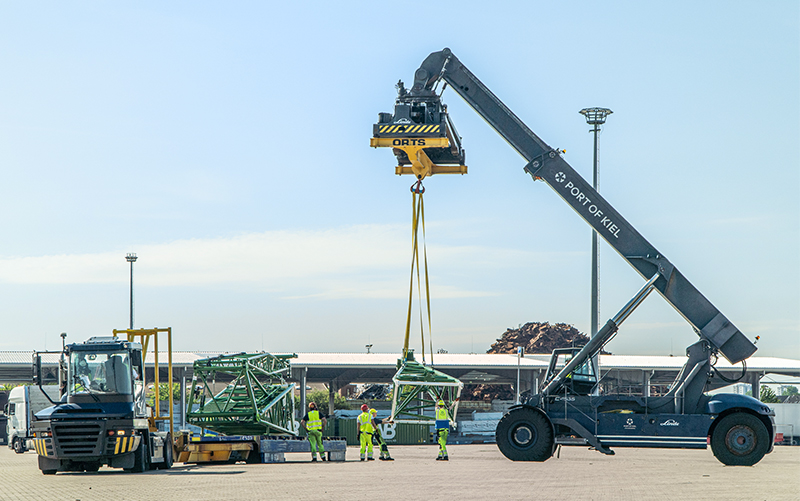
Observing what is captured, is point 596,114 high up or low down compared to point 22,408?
up

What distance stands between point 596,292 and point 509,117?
11715 millimetres

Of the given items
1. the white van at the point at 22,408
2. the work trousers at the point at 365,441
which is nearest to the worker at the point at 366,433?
the work trousers at the point at 365,441

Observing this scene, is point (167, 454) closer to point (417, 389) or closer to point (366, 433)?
Result: point (366, 433)

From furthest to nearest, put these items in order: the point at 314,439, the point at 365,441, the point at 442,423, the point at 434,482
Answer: the point at 365,441
the point at 442,423
the point at 314,439
the point at 434,482

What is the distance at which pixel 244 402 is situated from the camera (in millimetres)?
21453

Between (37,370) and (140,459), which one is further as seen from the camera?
(140,459)

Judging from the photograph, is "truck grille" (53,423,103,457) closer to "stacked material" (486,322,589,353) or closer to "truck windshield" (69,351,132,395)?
"truck windshield" (69,351,132,395)

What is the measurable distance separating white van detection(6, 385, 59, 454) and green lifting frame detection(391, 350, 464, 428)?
19766mm

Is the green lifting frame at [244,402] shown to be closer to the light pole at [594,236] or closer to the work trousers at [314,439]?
the work trousers at [314,439]

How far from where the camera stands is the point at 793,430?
141ft

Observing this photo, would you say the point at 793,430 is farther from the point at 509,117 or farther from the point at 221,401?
the point at 221,401

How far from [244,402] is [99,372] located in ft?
12.6

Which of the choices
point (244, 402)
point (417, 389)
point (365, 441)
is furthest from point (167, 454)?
point (417, 389)

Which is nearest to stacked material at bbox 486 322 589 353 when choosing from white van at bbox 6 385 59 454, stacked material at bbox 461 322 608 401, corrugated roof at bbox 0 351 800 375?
stacked material at bbox 461 322 608 401
